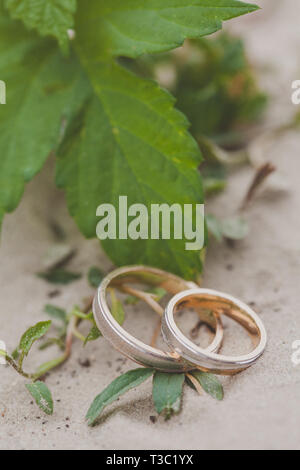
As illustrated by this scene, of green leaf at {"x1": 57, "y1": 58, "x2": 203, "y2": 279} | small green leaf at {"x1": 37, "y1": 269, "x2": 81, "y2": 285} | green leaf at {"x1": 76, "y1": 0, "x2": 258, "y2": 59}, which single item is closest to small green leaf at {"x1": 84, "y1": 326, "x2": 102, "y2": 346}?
green leaf at {"x1": 57, "y1": 58, "x2": 203, "y2": 279}

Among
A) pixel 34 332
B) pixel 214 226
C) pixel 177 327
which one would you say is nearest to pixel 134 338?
pixel 177 327

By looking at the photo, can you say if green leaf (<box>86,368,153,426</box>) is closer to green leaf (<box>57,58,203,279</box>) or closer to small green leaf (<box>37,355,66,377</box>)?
small green leaf (<box>37,355,66,377</box>)

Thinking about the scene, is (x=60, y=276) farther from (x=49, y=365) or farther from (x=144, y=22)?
(x=144, y=22)

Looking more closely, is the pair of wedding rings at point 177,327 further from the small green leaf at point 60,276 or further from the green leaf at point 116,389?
the small green leaf at point 60,276

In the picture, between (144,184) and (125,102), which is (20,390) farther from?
(125,102)

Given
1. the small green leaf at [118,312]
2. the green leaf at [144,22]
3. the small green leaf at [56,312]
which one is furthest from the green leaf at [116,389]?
the green leaf at [144,22]
